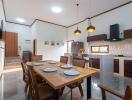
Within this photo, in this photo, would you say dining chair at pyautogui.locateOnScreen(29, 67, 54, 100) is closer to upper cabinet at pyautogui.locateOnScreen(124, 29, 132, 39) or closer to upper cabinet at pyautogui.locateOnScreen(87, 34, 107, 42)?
upper cabinet at pyautogui.locateOnScreen(124, 29, 132, 39)

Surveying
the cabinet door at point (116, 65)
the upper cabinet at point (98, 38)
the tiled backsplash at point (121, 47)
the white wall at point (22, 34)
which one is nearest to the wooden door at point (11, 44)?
the white wall at point (22, 34)

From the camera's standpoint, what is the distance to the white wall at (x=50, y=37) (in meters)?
6.36

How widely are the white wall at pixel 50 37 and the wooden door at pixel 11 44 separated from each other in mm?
2165

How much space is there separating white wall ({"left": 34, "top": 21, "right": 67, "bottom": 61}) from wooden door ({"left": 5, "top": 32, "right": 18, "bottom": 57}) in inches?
85.2

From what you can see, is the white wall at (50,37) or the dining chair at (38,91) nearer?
the dining chair at (38,91)

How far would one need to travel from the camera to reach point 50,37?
690cm

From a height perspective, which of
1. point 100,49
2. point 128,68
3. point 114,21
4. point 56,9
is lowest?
point 128,68

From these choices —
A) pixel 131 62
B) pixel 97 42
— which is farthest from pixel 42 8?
pixel 131 62

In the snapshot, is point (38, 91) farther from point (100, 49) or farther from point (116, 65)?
point (100, 49)

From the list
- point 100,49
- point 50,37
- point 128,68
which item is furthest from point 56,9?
point 128,68

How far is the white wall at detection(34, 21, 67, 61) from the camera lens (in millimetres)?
6355

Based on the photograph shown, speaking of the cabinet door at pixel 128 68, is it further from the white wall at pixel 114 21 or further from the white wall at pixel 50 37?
the white wall at pixel 50 37

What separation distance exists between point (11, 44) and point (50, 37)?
2976mm

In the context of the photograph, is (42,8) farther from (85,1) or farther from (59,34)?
(59,34)
